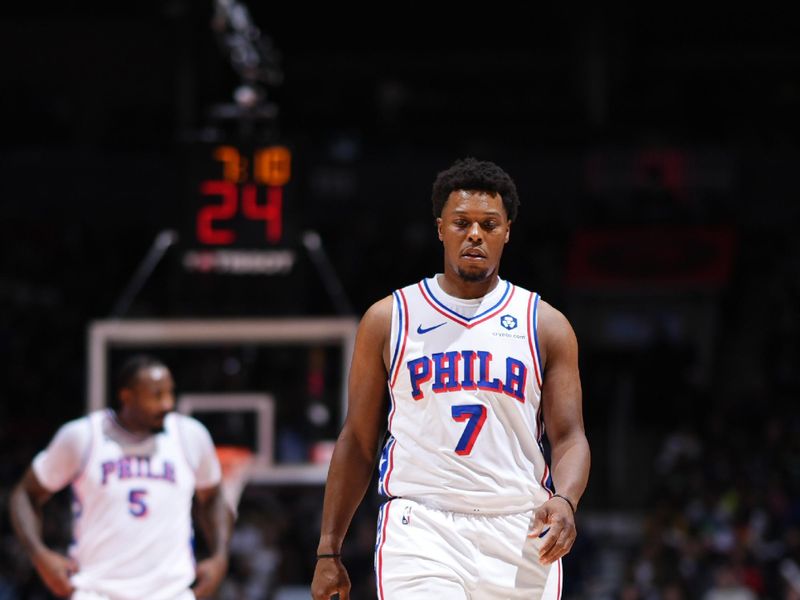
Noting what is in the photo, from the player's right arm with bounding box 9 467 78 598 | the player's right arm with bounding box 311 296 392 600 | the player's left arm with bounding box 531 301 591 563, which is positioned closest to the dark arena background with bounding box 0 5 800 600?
the player's right arm with bounding box 9 467 78 598

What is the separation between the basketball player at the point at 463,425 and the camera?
3.93 metres

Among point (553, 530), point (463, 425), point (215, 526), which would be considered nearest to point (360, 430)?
point (463, 425)

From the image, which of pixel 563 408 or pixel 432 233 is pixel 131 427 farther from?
pixel 432 233

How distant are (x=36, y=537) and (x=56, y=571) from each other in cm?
33

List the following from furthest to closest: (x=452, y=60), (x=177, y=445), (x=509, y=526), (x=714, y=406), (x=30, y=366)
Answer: (x=452, y=60), (x=714, y=406), (x=30, y=366), (x=177, y=445), (x=509, y=526)

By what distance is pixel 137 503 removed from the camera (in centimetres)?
609

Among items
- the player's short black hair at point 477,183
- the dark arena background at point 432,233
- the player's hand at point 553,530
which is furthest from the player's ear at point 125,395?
the dark arena background at point 432,233

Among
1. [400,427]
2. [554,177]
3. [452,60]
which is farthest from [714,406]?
[400,427]

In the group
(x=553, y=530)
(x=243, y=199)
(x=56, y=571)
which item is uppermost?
(x=553, y=530)

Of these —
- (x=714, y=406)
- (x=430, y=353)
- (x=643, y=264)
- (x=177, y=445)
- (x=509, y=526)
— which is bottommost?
(x=714, y=406)

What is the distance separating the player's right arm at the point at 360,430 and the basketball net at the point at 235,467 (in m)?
6.00

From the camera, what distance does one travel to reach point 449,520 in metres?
3.97

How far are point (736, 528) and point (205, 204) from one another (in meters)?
6.64

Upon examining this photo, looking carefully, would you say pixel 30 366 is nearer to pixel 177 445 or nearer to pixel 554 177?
pixel 554 177
